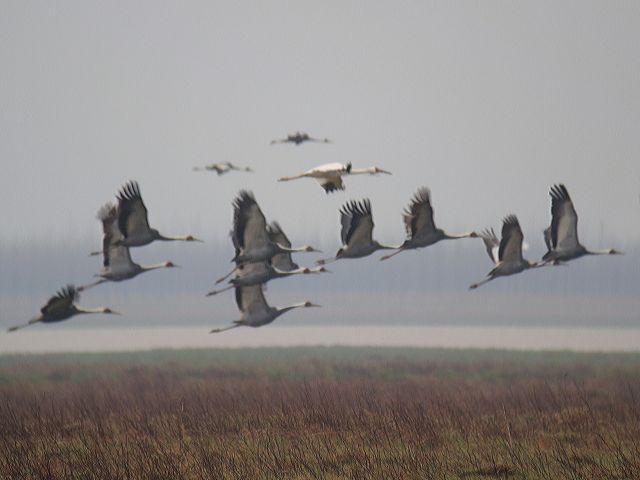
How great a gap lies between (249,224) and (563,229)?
7.08 meters

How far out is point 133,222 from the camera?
2317cm

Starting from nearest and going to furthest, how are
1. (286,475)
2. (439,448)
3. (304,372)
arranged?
(286,475)
(439,448)
(304,372)

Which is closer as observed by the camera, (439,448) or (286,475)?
(286,475)

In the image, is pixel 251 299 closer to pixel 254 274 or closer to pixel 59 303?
pixel 254 274

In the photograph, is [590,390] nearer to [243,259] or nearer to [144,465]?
[243,259]

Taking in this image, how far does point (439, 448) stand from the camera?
22.9 meters

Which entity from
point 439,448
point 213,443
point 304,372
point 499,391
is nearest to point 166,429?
point 213,443

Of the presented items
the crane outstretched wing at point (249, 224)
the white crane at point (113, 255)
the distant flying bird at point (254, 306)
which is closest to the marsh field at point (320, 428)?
the distant flying bird at point (254, 306)

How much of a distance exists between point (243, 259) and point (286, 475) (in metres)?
5.09

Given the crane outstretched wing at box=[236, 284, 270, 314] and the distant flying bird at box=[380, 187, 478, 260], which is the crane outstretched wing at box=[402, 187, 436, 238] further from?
the crane outstretched wing at box=[236, 284, 270, 314]

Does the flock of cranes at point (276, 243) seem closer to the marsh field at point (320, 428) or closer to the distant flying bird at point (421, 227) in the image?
the distant flying bird at point (421, 227)

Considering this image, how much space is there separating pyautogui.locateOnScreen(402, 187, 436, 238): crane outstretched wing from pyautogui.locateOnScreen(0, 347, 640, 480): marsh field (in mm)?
4620

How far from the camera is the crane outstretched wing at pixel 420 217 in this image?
2345cm

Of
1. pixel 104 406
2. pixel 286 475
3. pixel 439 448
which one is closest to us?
pixel 286 475
